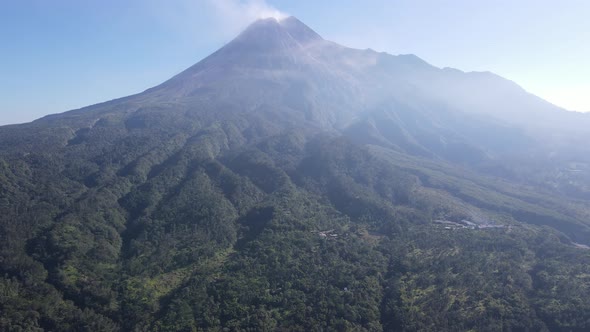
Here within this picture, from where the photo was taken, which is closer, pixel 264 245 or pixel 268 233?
pixel 264 245

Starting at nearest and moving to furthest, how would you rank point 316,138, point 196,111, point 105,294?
point 105,294
point 316,138
point 196,111

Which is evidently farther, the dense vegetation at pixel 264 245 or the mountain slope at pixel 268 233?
the mountain slope at pixel 268 233

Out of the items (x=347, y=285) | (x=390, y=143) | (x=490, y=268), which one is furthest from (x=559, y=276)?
(x=390, y=143)

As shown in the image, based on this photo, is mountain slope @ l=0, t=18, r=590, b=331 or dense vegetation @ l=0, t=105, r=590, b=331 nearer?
dense vegetation @ l=0, t=105, r=590, b=331

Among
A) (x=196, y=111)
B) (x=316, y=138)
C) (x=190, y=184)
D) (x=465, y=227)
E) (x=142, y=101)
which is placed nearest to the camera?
(x=465, y=227)

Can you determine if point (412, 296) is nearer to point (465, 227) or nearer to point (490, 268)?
point (490, 268)

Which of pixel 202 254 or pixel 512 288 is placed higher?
pixel 202 254

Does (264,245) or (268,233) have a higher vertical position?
(268,233)

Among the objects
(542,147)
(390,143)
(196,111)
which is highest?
(196,111)
